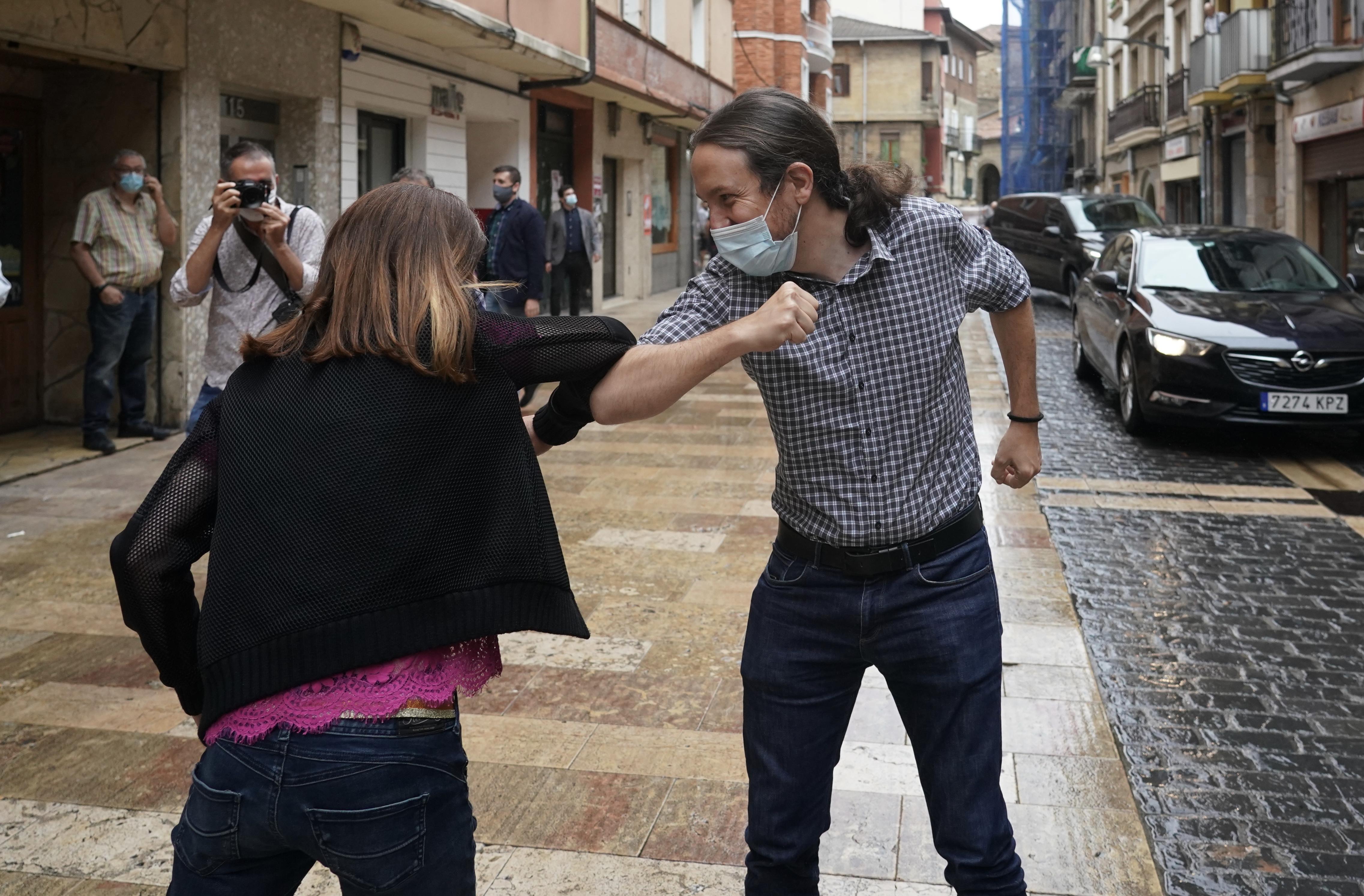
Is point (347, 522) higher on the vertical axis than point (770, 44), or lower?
lower

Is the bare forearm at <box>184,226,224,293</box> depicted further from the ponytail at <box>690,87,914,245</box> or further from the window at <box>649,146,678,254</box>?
the window at <box>649,146,678,254</box>

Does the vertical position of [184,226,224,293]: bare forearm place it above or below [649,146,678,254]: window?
below

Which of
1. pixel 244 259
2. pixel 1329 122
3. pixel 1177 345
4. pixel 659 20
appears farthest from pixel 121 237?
pixel 1329 122

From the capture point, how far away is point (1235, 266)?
11.2 meters

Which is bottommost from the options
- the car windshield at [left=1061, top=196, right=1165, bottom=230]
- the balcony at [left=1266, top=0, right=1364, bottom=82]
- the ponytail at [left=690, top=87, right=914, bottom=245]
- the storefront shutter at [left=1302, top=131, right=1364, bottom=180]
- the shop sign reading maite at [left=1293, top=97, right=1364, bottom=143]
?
the ponytail at [left=690, top=87, right=914, bottom=245]

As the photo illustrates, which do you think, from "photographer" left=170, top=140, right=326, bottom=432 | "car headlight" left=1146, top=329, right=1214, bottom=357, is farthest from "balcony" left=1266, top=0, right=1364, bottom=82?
"photographer" left=170, top=140, right=326, bottom=432

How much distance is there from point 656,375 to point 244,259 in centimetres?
392

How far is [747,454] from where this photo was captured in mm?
9711

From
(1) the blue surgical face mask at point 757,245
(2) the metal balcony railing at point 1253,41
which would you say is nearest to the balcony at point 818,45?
(2) the metal balcony railing at point 1253,41

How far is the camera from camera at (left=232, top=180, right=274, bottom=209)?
5.50m

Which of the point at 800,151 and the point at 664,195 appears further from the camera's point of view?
the point at 664,195

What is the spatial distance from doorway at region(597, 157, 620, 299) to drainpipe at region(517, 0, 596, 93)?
5.60m

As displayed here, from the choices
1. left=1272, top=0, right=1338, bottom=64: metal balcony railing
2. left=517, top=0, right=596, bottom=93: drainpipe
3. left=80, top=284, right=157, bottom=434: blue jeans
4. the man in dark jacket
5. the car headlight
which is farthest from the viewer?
left=1272, top=0, right=1338, bottom=64: metal balcony railing

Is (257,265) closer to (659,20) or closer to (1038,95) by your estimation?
(659,20)
